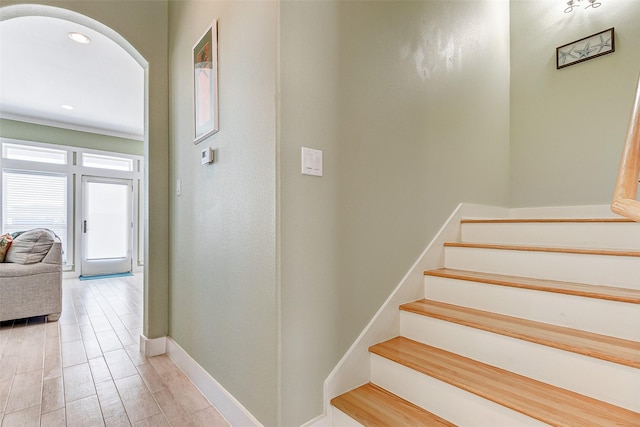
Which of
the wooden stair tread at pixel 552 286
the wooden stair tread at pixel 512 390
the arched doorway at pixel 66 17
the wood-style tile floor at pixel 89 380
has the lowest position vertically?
the wood-style tile floor at pixel 89 380

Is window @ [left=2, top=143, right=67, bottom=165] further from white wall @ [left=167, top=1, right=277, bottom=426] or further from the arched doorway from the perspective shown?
white wall @ [left=167, top=1, right=277, bottom=426]

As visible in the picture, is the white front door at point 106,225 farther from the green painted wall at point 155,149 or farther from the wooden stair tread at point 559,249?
the wooden stair tread at point 559,249

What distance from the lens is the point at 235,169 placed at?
153cm

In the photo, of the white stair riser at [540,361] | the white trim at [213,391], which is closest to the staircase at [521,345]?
the white stair riser at [540,361]

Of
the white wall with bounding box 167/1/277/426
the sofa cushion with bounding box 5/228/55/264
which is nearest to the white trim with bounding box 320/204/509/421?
the white wall with bounding box 167/1/277/426

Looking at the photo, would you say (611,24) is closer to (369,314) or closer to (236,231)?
(369,314)

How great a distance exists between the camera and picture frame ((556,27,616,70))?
2.43 m

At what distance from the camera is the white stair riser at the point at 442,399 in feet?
A: 3.57

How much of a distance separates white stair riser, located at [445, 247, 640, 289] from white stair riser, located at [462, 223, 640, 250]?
12.4 inches

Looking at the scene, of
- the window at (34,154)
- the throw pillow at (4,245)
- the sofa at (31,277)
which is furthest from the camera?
the window at (34,154)

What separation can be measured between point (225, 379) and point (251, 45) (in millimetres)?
1678

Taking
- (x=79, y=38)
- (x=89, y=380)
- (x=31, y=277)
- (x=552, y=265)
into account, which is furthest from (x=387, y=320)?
(x=79, y=38)

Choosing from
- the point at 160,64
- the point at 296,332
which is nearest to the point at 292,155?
the point at 296,332

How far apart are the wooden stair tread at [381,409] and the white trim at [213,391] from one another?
1.32 ft
